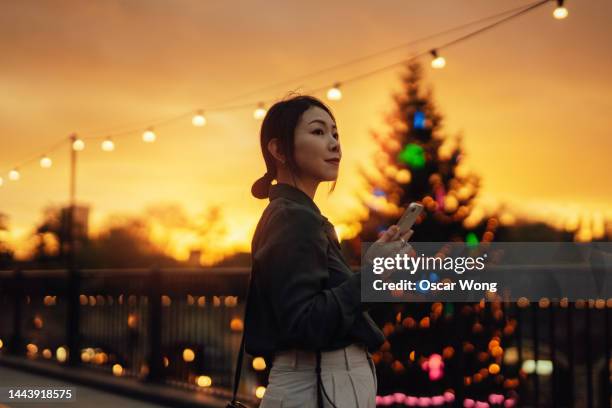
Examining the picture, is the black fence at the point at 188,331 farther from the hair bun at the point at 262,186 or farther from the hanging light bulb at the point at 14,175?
the hanging light bulb at the point at 14,175

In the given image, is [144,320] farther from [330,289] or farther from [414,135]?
[414,135]

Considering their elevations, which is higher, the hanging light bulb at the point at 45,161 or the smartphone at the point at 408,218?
the hanging light bulb at the point at 45,161

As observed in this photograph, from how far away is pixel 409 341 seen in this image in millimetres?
15664

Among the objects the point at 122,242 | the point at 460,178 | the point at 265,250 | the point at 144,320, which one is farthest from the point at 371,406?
the point at 122,242

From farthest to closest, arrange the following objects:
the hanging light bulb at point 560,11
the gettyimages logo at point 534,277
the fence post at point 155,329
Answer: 1. the fence post at point 155,329
2. the hanging light bulb at point 560,11
3. the gettyimages logo at point 534,277

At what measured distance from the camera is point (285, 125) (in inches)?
95.0

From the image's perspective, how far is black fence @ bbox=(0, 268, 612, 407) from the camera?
562 centimetres

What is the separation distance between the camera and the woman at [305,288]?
2.09 m

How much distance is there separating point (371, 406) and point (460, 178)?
2492cm

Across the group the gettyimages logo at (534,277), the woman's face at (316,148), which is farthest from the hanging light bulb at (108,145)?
the woman's face at (316,148)

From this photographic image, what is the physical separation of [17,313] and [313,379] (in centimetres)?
1294

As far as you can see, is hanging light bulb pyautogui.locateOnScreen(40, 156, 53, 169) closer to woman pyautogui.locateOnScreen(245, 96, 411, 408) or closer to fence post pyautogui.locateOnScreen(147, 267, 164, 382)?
fence post pyautogui.locateOnScreen(147, 267, 164, 382)

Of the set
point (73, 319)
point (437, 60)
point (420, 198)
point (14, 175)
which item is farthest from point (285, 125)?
point (420, 198)

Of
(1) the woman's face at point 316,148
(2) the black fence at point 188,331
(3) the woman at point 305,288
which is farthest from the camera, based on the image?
(2) the black fence at point 188,331
